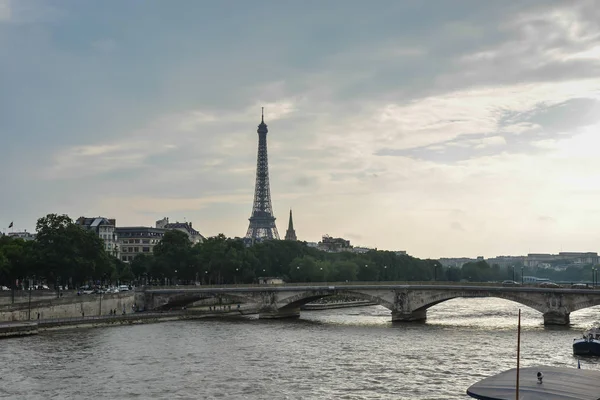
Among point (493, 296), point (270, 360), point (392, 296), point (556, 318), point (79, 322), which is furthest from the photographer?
point (392, 296)

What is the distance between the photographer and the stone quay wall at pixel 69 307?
72256 millimetres

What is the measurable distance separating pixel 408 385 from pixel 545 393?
15.0m

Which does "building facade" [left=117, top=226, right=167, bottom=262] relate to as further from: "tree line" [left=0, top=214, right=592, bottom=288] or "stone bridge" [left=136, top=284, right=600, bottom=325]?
"stone bridge" [left=136, top=284, right=600, bottom=325]

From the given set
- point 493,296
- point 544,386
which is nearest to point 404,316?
point 493,296

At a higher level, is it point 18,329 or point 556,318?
point 18,329

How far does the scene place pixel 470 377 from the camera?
150 feet

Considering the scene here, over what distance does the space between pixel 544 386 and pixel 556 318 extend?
52.4m

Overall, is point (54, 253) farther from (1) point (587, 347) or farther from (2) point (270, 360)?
(1) point (587, 347)

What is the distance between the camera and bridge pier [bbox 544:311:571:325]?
260ft

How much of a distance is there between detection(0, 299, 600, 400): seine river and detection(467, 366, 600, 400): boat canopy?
7.65 metres

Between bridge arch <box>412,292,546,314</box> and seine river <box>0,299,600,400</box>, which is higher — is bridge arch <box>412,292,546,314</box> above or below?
above

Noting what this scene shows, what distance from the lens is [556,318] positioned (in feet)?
260

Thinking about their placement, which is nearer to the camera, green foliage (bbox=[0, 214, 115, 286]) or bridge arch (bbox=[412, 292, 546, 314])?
bridge arch (bbox=[412, 292, 546, 314])

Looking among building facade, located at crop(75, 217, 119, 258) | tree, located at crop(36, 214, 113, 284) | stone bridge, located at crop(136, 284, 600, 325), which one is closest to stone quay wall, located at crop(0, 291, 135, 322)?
stone bridge, located at crop(136, 284, 600, 325)
